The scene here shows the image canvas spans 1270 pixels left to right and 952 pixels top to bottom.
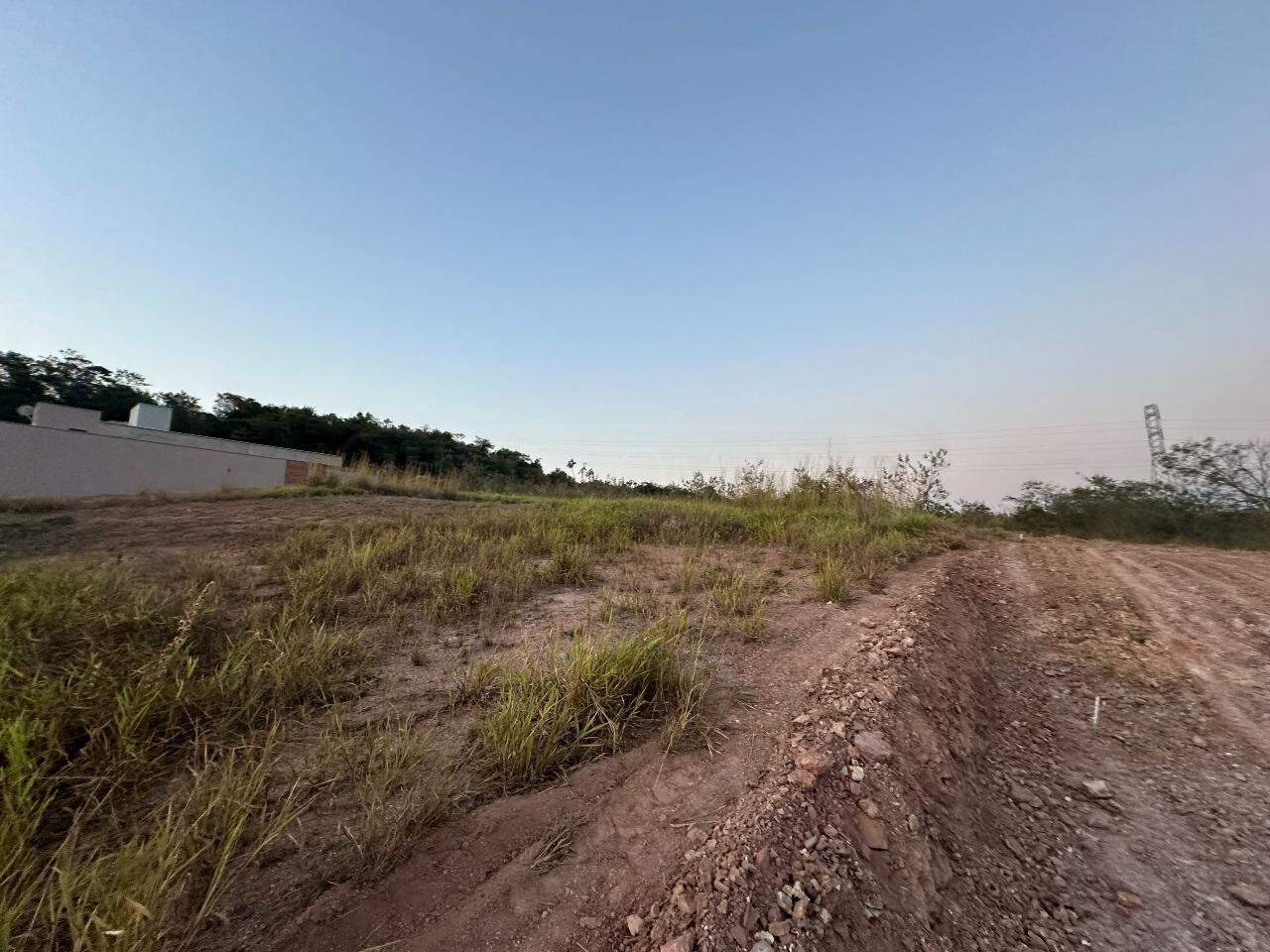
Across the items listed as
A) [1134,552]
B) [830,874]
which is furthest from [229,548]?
[1134,552]

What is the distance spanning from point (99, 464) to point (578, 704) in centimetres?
2283

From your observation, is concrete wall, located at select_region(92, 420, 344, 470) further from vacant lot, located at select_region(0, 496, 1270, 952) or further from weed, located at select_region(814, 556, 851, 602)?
weed, located at select_region(814, 556, 851, 602)

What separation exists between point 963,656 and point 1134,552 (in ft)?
18.7

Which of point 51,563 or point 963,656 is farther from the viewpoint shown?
point 51,563

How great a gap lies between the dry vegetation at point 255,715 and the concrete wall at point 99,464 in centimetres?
1327

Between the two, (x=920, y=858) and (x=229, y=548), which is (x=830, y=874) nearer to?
(x=920, y=858)

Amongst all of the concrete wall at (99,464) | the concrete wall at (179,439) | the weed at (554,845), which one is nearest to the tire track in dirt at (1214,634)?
the weed at (554,845)

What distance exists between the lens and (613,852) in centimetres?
145

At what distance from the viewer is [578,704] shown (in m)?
2.09

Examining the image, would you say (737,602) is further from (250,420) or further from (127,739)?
(250,420)

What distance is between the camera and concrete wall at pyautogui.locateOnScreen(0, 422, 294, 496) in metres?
15.4

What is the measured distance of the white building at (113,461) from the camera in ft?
50.9

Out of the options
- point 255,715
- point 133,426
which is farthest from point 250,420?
point 255,715

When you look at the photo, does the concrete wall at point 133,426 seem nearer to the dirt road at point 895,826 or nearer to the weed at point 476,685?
the weed at point 476,685
